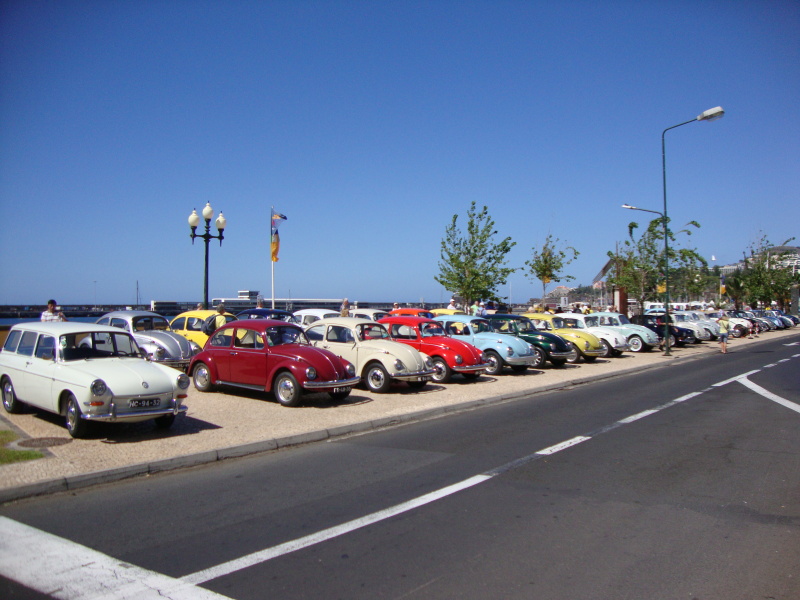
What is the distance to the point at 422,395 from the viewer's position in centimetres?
1327

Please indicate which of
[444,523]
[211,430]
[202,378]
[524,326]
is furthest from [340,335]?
[444,523]

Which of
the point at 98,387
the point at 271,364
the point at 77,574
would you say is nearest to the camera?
the point at 77,574

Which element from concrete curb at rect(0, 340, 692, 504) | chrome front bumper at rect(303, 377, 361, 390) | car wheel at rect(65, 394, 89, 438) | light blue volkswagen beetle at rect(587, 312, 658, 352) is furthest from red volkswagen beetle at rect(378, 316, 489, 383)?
light blue volkswagen beetle at rect(587, 312, 658, 352)

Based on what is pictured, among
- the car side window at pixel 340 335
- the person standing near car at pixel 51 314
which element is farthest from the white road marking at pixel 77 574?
the person standing near car at pixel 51 314

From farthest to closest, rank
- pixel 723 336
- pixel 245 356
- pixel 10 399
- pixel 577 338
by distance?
1. pixel 723 336
2. pixel 577 338
3. pixel 245 356
4. pixel 10 399

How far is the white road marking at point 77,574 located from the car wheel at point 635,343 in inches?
1000

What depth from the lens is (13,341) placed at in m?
9.77

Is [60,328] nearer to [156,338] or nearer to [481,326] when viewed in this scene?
[156,338]

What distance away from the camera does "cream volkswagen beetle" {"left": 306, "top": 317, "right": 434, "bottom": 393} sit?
13.1 m

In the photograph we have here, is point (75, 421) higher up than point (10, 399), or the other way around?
point (10, 399)

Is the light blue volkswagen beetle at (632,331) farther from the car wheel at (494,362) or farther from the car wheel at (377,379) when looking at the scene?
the car wheel at (377,379)

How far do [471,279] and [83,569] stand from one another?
2755cm

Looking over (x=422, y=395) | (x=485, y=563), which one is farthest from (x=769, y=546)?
(x=422, y=395)

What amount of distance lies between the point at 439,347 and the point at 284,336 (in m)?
4.78
